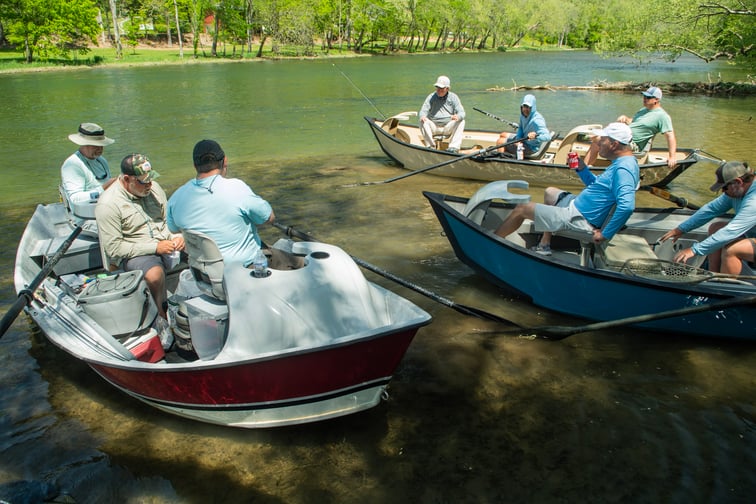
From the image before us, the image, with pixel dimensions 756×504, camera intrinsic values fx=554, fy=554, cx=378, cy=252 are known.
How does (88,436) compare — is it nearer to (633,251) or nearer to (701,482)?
(701,482)

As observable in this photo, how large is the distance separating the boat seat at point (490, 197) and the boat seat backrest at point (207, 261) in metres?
3.40

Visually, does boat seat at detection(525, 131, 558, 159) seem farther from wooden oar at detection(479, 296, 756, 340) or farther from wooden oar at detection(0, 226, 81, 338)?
wooden oar at detection(0, 226, 81, 338)

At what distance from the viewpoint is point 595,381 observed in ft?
17.3

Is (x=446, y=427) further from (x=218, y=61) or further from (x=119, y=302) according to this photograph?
(x=218, y=61)

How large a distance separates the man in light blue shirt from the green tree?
49764 millimetres

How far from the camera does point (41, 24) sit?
45062 millimetres

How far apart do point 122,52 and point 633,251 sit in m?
57.7

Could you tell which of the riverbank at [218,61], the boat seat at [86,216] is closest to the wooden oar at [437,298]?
the boat seat at [86,216]

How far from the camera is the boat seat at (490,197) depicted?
21.1 feet

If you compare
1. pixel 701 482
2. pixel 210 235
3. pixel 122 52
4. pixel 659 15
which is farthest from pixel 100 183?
pixel 122 52

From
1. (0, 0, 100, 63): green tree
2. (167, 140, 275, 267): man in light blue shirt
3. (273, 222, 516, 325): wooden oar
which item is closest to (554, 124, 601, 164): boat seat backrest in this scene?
(273, 222, 516, 325): wooden oar

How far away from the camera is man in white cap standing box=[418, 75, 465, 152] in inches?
494

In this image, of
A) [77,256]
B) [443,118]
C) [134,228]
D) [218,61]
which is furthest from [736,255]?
[218,61]

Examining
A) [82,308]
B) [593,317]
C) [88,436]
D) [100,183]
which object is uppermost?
[100,183]
